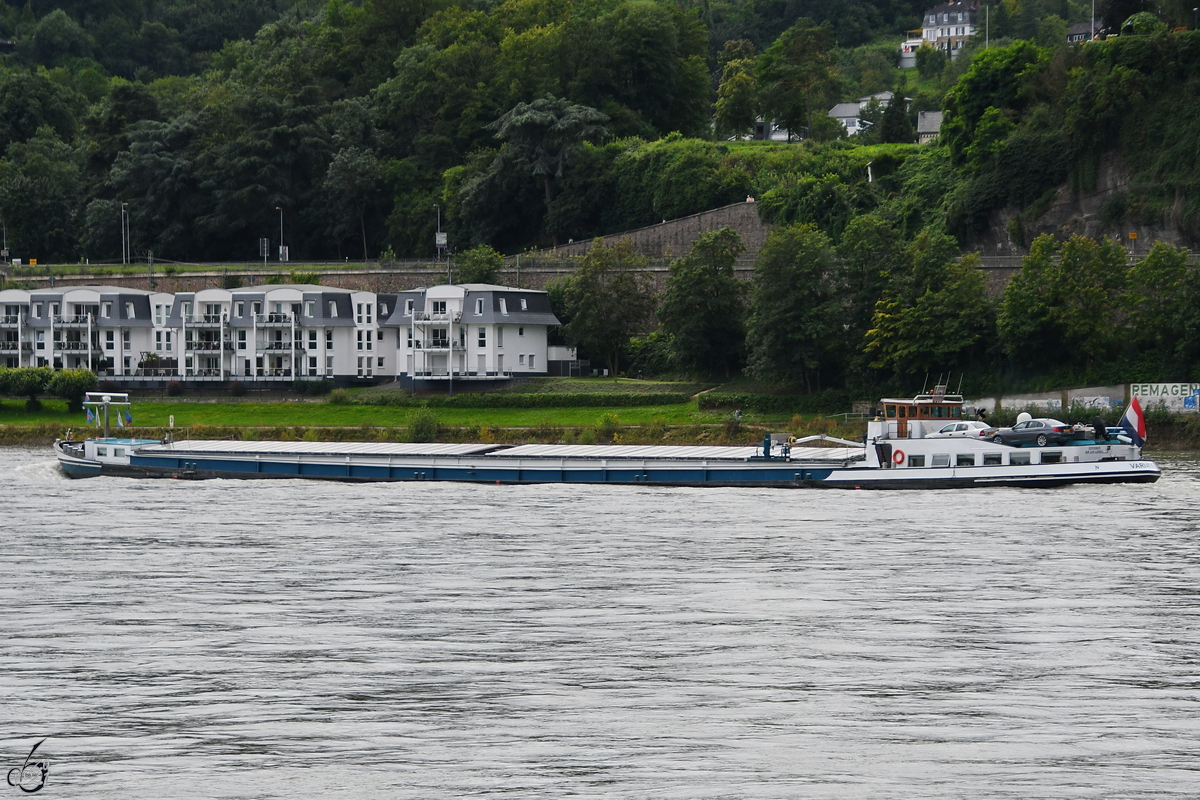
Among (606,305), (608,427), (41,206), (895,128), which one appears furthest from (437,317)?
(41,206)

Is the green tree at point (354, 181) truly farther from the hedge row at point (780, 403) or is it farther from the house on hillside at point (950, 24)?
the house on hillside at point (950, 24)

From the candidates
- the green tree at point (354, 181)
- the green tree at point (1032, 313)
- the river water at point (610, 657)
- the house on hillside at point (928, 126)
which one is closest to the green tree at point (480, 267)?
the green tree at point (354, 181)

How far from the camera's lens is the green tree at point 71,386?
87438 mm

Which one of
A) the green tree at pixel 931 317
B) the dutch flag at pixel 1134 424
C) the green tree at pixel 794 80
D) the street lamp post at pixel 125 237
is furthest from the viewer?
the green tree at pixel 794 80

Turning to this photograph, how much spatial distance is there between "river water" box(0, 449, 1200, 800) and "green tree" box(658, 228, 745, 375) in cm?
3748

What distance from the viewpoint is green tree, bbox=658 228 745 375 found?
8250cm

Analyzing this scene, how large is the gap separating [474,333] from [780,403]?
21778mm

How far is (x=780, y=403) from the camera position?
75812 millimetres

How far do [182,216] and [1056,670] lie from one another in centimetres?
10303

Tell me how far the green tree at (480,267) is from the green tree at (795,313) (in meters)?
22.4

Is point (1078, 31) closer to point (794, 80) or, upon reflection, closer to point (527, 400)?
point (794, 80)

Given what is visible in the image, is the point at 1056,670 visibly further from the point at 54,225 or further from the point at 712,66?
the point at 712,66

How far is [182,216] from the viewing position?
389ft

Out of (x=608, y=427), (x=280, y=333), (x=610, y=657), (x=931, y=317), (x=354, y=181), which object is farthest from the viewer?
(x=354, y=181)
